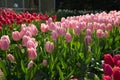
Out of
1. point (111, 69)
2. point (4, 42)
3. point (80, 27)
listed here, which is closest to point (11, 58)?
point (4, 42)

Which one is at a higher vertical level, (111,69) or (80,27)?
(111,69)

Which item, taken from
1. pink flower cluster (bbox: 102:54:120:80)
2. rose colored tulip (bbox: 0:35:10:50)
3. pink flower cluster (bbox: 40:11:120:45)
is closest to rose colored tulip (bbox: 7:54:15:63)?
rose colored tulip (bbox: 0:35:10:50)

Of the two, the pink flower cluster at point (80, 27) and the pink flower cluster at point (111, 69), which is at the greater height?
the pink flower cluster at point (111, 69)

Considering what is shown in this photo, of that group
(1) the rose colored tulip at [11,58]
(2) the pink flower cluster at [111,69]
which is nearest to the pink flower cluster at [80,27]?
(1) the rose colored tulip at [11,58]

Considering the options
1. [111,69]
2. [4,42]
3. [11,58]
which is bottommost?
[11,58]

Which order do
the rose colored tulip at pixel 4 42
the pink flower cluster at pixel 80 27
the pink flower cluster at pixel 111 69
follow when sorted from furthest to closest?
the pink flower cluster at pixel 80 27 < the rose colored tulip at pixel 4 42 < the pink flower cluster at pixel 111 69

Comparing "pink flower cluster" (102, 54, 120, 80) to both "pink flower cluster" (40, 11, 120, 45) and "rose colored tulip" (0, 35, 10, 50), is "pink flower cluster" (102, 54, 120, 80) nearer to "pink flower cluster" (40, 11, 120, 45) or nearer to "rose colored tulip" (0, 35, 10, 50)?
"rose colored tulip" (0, 35, 10, 50)

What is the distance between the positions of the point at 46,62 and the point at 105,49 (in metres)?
1.41

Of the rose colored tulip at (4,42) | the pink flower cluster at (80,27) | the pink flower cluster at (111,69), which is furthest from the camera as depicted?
the pink flower cluster at (80,27)

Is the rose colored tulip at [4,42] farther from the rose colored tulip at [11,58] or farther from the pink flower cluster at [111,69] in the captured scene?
the pink flower cluster at [111,69]

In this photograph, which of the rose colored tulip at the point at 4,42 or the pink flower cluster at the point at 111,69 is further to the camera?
the rose colored tulip at the point at 4,42

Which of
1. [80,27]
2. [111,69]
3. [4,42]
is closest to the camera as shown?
[111,69]

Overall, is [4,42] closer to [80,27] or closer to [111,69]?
[80,27]

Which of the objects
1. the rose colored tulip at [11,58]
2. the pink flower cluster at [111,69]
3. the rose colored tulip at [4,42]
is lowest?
the rose colored tulip at [11,58]
